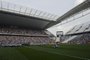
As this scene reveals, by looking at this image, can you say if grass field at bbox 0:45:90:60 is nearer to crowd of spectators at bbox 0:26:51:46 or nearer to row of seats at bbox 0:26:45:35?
crowd of spectators at bbox 0:26:51:46

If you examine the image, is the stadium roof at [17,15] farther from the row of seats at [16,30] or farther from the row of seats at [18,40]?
the row of seats at [18,40]

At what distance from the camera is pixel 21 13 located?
4741 centimetres

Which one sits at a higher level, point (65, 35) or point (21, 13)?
point (21, 13)

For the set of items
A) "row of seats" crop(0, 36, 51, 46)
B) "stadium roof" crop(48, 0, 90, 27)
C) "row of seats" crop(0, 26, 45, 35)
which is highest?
"stadium roof" crop(48, 0, 90, 27)

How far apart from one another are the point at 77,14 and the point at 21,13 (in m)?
18.0

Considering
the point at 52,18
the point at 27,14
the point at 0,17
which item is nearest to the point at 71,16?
the point at 52,18

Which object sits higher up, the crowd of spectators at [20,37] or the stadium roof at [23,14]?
the stadium roof at [23,14]

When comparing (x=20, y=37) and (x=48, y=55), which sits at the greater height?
(x=20, y=37)

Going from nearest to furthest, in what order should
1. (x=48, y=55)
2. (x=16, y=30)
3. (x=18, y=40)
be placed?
1. (x=48, y=55)
2. (x=18, y=40)
3. (x=16, y=30)

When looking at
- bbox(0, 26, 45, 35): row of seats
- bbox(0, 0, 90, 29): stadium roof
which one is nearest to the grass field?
bbox(0, 0, 90, 29): stadium roof

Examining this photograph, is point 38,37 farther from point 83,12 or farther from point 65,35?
point 83,12

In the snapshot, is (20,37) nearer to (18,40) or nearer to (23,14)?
(18,40)

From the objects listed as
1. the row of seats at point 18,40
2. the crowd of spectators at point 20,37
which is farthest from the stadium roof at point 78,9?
the row of seats at point 18,40

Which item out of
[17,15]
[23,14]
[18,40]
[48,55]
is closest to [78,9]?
[23,14]
